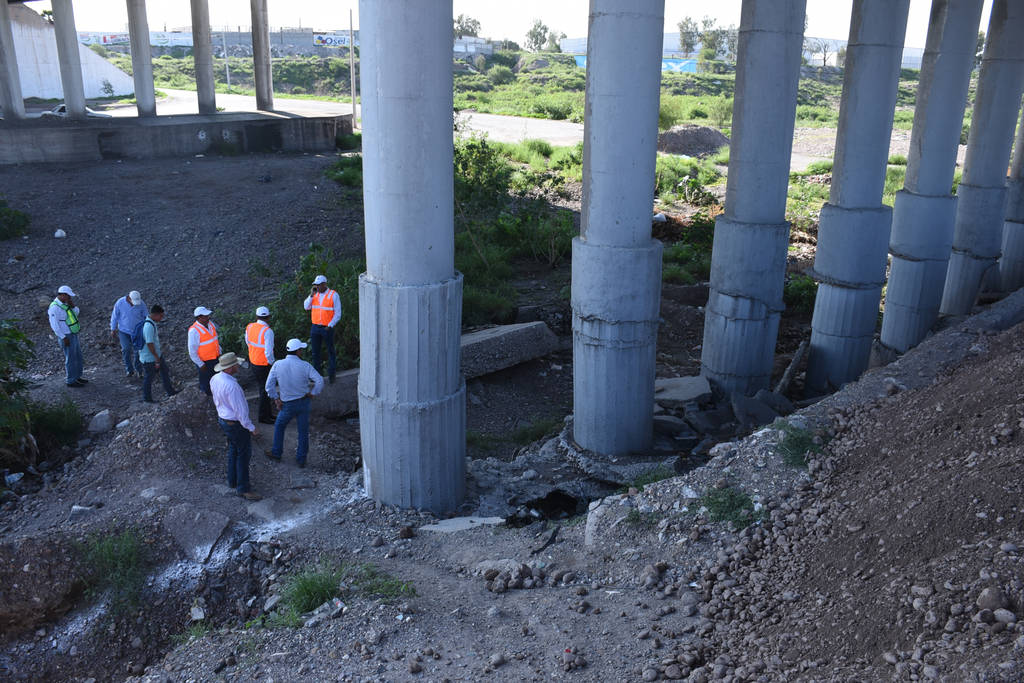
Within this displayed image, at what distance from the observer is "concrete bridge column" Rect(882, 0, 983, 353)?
12.4m

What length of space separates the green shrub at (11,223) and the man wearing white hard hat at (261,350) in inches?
382

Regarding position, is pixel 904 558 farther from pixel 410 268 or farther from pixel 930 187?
pixel 930 187

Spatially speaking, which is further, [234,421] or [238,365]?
[238,365]

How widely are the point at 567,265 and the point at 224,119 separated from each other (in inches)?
607

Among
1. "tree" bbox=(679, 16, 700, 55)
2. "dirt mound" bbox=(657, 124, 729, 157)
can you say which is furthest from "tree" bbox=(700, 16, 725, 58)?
"dirt mound" bbox=(657, 124, 729, 157)

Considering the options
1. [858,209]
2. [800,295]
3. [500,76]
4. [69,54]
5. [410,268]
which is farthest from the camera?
[500,76]

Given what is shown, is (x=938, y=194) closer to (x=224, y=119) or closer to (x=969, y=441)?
(x=969, y=441)

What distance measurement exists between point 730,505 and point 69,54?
25677 millimetres

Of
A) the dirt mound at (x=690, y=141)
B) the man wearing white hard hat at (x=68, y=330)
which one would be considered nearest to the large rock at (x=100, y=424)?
the man wearing white hard hat at (x=68, y=330)

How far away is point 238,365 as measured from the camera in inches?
336

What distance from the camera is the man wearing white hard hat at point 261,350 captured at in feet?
31.5

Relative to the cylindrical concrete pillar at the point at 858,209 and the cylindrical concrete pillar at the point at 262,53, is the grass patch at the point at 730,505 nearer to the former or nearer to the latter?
the cylindrical concrete pillar at the point at 858,209

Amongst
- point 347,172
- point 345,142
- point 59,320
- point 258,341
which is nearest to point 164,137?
point 345,142

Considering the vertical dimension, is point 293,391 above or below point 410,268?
below
